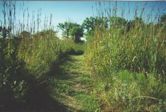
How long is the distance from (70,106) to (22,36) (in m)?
2.72

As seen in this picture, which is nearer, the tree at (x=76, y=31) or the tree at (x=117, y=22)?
the tree at (x=117, y=22)

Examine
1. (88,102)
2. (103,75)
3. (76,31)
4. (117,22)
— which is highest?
(76,31)

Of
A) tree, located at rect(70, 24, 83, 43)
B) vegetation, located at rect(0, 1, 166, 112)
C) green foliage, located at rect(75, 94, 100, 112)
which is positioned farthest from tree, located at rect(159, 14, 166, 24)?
tree, located at rect(70, 24, 83, 43)

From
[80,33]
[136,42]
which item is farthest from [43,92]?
[80,33]

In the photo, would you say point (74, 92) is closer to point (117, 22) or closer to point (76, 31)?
point (117, 22)

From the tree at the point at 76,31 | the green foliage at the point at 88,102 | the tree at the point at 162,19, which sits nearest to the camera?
the green foliage at the point at 88,102

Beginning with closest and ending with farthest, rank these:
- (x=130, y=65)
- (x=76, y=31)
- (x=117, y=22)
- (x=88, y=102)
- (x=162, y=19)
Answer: (x=88, y=102)
(x=130, y=65)
(x=162, y=19)
(x=117, y=22)
(x=76, y=31)

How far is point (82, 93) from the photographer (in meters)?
6.18

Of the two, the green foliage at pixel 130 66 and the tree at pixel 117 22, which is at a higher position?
the tree at pixel 117 22

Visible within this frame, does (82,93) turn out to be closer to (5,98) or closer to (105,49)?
(105,49)

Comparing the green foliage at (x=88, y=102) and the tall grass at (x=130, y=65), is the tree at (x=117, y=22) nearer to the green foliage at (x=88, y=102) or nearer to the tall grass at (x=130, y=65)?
the tall grass at (x=130, y=65)

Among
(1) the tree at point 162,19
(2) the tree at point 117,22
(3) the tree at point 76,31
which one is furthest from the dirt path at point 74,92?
(3) the tree at point 76,31

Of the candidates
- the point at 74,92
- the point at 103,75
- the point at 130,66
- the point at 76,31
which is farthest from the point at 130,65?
the point at 76,31

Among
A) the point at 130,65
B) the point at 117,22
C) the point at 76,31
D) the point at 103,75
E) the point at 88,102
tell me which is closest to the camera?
the point at 88,102
